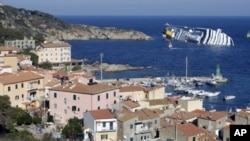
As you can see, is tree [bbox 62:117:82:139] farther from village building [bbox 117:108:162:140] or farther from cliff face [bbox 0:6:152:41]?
cliff face [bbox 0:6:152:41]

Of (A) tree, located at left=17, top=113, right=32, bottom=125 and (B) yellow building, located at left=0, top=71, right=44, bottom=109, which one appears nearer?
(A) tree, located at left=17, top=113, right=32, bottom=125

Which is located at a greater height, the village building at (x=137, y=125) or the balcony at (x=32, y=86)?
the balcony at (x=32, y=86)

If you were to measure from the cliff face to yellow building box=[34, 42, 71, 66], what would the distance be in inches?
1007

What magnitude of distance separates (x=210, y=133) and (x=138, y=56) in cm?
3876

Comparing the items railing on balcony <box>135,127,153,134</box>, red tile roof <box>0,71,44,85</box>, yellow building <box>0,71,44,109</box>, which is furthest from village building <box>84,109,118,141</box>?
red tile roof <box>0,71,44,85</box>

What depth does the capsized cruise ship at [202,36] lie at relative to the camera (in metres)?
72.2

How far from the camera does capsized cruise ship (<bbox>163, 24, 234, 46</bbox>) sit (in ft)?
237

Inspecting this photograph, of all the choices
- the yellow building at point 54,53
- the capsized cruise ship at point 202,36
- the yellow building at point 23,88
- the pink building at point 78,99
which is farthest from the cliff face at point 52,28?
the pink building at point 78,99

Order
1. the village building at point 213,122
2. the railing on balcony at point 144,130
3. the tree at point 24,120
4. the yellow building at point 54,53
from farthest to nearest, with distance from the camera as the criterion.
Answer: the yellow building at point 54,53, the village building at point 213,122, the tree at point 24,120, the railing on balcony at point 144,130

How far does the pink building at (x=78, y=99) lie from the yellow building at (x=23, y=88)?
1.67 meters

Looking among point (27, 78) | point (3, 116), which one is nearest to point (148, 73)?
point (27, 78)

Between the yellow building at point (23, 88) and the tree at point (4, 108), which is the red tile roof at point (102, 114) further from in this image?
the yellow building at point (23, 88)

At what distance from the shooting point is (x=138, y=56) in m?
52.4

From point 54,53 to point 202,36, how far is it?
41.6 metres
